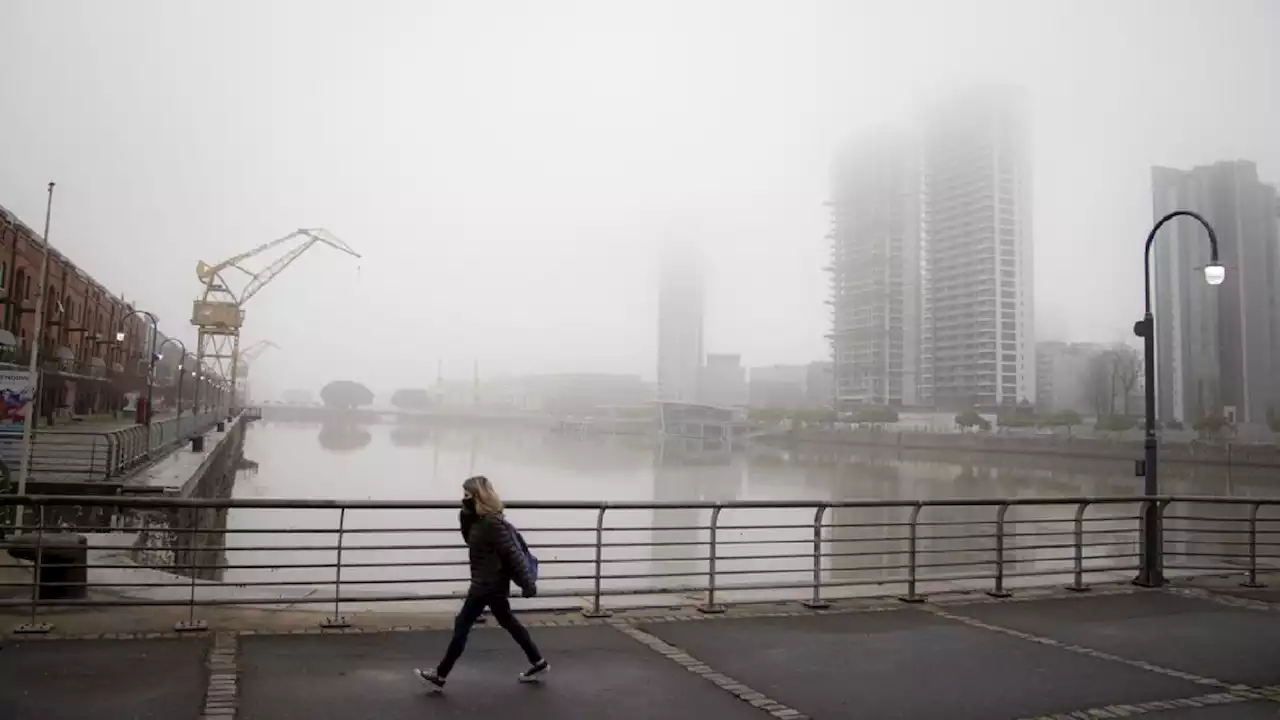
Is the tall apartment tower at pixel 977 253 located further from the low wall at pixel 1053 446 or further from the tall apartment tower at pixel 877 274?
the low wall at pixel 1053 446

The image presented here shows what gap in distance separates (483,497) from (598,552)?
11.0 ft

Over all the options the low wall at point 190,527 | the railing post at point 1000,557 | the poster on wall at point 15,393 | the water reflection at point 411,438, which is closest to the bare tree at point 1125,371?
the water reflection at point 411,438

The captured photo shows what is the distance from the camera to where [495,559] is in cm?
672

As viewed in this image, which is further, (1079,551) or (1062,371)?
(1062,371)

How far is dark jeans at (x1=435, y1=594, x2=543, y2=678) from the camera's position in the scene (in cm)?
661

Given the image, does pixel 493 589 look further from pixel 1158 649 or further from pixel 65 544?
pixel 1158 649

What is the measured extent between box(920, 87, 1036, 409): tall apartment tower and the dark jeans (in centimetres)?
13588

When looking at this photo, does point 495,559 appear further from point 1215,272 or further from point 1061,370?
point 1061,370

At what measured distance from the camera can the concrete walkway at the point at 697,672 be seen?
6.23m

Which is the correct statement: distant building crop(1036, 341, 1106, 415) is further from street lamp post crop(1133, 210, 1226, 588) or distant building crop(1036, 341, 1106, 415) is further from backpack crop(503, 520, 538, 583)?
backpack crop(503, 520, 538, 583)

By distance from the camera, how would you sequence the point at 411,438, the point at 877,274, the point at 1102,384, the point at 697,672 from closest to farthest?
the point at 697,672, the point at 1102,384, the point at 411,438, the point at 877,274

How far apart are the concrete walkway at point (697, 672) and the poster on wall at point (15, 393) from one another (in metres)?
8.11

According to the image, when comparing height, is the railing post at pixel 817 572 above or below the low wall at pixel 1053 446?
above

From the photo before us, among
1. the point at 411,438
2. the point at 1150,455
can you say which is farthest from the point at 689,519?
the point at 411,438
